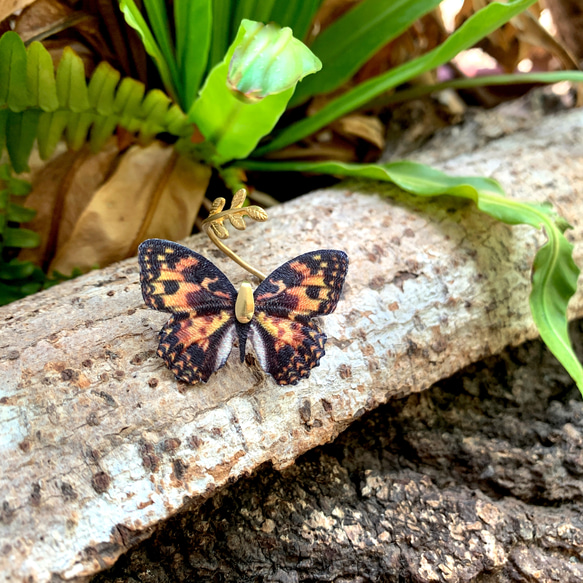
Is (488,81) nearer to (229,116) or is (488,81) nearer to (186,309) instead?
(229,116)

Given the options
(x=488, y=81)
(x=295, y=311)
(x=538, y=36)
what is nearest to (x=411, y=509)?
(x=295, y=311)

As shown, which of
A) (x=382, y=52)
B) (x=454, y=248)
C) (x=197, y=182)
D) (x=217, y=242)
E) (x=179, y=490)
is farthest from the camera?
(x=382, y=52)

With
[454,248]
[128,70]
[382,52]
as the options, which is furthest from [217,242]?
[382,52]

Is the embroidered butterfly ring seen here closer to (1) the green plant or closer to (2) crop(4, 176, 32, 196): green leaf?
(1) the green plant

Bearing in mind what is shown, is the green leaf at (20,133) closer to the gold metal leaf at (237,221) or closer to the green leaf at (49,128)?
the green leaf at (49,128)

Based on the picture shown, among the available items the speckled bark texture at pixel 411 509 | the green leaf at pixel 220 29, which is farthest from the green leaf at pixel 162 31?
the speckled bark texture at pixel 411 509

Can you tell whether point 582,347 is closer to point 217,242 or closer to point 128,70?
point 217,242
